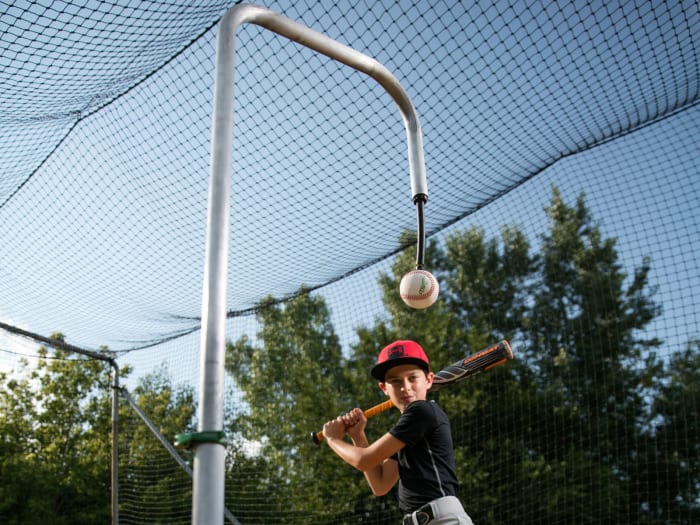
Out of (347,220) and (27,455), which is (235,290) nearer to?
(347,220)

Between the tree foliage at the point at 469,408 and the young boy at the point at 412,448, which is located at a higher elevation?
the tree foliage at the point at 469,408

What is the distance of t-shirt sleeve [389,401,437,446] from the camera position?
2127 millimetres

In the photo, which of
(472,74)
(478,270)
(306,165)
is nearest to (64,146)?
(306,165)

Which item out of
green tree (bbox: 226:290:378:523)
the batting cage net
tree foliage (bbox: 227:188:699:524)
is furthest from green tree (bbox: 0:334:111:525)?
tree foliage (bbox: 227:188:699:524)

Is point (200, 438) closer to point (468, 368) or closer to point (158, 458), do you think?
point (468, 368)

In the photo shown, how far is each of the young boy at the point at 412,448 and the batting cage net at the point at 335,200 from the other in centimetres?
93

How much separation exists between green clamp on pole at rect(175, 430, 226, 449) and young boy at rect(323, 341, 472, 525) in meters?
0.92

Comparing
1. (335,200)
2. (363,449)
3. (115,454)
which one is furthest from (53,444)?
(363,449)

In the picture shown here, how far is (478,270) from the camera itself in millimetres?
16188

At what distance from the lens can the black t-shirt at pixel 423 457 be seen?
2.11 m

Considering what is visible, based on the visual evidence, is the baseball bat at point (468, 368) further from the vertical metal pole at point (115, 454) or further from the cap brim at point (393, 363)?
the vertical metal pole at point (115, 454)

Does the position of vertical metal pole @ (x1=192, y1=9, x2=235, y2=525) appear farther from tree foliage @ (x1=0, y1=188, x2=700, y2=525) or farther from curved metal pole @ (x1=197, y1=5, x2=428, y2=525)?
tree foliage @ (x1=0, y1=188, x2=700, y2=525)

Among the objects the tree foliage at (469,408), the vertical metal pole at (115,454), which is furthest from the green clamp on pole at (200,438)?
the tree foliage at (469,408)

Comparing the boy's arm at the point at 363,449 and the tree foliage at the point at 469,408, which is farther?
the tree foliage at the point at 469,408
